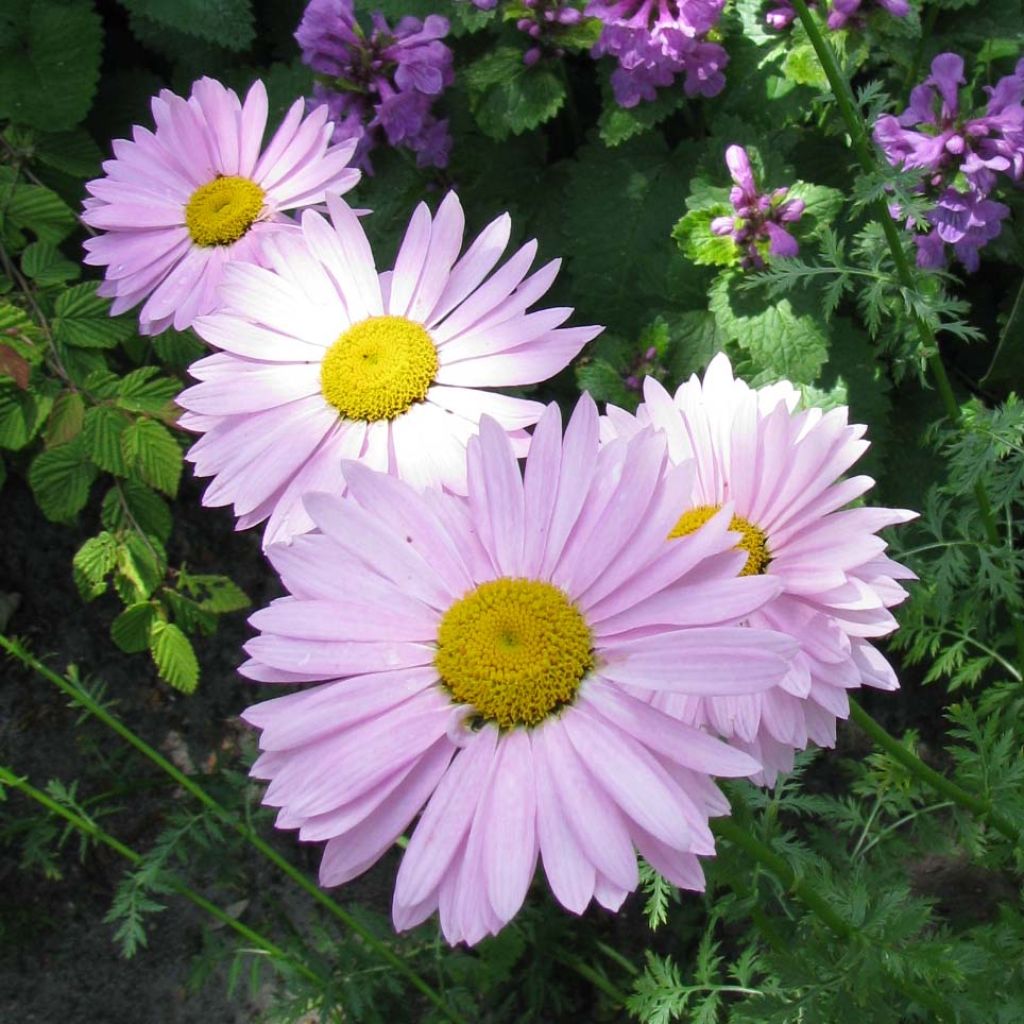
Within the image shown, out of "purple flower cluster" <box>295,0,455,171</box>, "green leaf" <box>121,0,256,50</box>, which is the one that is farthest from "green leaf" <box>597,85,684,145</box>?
"green leaf" <box>121,0,256,50</box>

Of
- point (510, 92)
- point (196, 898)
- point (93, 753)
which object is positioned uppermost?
point (510, 92)

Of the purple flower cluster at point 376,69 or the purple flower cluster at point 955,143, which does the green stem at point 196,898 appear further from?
the purple flower cluster at point 955,143

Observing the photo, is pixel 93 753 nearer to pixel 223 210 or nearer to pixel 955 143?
pixel 223 210

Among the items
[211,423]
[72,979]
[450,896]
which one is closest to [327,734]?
[450,896]

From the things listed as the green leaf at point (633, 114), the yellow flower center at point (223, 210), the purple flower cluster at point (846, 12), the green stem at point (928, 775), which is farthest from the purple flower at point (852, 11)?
the green stem at point (928, 775)

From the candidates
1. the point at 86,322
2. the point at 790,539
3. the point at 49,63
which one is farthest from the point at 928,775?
the point at 49,63

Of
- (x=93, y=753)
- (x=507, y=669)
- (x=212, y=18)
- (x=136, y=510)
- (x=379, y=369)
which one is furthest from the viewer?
(x=93, y=753)
